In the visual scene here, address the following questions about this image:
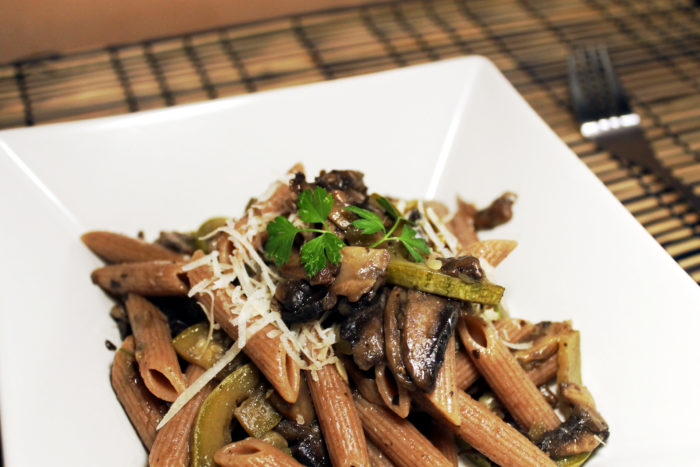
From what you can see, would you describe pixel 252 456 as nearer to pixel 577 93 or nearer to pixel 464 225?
pixel 464 225

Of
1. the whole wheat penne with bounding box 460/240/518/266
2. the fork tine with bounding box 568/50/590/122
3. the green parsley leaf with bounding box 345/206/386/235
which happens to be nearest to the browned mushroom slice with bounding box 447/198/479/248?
the whole wheat penne with bounding box 460/240/518/266

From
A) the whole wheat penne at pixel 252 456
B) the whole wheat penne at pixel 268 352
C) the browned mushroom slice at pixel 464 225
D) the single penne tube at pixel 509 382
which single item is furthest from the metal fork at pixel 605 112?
the whole wheat penne at pixel 252 456

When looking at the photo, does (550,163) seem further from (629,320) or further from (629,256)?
(629,320)

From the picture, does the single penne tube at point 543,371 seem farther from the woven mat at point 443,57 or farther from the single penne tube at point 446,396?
the woven mat at point 443,57

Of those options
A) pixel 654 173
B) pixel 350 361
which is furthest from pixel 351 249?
pixel 654 173

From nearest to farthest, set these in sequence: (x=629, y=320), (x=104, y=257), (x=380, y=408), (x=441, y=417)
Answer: (x=441, y=417), (x=380, y=408), (x=629, y=320), (x=104, y=257)

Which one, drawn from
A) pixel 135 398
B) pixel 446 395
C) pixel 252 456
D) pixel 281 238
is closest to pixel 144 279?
pixel 135 398
